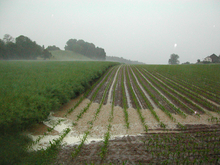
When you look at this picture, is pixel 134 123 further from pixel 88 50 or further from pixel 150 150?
pixel 88 50

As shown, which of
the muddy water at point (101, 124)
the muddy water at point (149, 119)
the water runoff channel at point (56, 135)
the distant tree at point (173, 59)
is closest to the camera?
the water runoff channel at point (56, 135)

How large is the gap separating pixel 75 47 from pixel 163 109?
124 m

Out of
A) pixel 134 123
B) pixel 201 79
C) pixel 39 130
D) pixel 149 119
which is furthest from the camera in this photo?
pixel 201 79

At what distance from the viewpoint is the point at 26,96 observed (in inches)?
276

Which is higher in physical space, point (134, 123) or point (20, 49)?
point (20, 49)

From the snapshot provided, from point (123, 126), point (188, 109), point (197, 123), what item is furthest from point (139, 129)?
point (188, 109)

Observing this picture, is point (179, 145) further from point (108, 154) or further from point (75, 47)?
point (75, 47)

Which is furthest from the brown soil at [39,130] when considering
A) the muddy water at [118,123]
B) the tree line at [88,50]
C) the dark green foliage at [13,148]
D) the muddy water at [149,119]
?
the tree line at [88,50]

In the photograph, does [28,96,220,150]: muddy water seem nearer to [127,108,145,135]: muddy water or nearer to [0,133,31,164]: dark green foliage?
[127,108,145,135]: muddy water

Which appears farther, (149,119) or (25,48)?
(25,48)

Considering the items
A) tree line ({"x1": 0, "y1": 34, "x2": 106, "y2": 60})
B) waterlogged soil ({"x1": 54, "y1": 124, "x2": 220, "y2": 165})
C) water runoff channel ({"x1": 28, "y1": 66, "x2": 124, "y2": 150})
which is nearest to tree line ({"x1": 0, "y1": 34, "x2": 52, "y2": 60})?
tree line ({"x1": 0, "y1": 34, "x2": 106, "y2": 60})

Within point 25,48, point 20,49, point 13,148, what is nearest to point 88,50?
point 25,48

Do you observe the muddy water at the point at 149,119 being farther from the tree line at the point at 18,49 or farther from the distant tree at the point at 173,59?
the distant tree at the point at 173,59

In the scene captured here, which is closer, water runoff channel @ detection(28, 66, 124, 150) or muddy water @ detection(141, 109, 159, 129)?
water runoff channel @ detection(28, 66, 124, 150)
